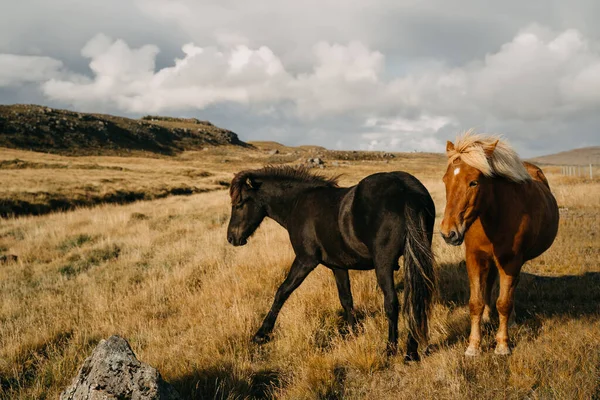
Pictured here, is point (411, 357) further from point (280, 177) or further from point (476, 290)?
point (280, 177)

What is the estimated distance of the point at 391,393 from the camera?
351cm

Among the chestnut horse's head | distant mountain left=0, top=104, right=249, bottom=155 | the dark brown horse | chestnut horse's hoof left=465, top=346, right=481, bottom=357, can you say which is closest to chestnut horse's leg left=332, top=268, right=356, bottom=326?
the dark brown horse

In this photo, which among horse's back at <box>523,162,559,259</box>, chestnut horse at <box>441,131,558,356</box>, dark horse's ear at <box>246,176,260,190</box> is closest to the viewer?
chestnut horse at <box>441,131,558,356</box>

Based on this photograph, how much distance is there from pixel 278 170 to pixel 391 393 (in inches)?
135

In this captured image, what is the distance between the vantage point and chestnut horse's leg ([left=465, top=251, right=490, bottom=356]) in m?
4.27

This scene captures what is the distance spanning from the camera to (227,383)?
3961mm

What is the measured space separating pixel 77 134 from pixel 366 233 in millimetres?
96263

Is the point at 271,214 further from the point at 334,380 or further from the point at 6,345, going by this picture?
the point at 6,345

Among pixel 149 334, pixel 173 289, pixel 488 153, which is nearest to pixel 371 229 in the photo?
pixel 488 153

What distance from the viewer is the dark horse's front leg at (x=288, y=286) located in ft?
16.0

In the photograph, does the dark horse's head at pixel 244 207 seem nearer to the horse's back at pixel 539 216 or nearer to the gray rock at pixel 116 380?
the gray rock at pixel 116 380

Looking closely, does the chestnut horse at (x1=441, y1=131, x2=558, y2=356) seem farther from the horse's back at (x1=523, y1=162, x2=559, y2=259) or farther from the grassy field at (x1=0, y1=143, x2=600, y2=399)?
the grassy field at (x1=0, y1=143, x2=600, y2=399)

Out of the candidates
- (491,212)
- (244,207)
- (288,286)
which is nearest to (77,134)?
(244,207)

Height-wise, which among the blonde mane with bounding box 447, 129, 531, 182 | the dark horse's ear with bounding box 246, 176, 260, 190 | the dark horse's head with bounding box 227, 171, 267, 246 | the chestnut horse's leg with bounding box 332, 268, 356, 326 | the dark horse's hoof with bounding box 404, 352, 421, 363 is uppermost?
the blonde mane with bounding box 447, 129, 531, 182
